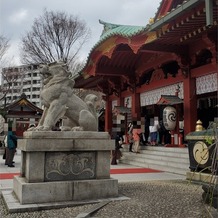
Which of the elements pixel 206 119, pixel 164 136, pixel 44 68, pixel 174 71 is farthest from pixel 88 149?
pixel 206 119

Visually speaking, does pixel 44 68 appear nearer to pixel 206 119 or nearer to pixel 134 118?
pixel 134 118

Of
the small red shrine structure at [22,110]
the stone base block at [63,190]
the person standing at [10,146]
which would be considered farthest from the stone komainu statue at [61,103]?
the small red shrine structure at [22,110]

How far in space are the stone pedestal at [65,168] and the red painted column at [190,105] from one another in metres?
6.48

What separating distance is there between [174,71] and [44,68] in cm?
816

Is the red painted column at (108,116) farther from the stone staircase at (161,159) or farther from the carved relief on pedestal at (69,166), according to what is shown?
the carved relief on pedestal at (69,166)

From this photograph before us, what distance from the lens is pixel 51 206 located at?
5086 millimetres

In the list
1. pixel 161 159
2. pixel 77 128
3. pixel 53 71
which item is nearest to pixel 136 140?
pixel 161 159

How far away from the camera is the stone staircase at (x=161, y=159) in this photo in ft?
32.8

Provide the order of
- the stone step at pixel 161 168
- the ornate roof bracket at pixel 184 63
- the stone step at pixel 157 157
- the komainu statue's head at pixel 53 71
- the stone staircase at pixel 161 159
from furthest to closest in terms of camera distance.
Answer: the ornate roof bracket at pixel 184 63, the stone step at pixel 157 157, the stone staircase at pixel 161 159, the stone step at pixel 161 168, the komainu statue's head at pixel 53 71

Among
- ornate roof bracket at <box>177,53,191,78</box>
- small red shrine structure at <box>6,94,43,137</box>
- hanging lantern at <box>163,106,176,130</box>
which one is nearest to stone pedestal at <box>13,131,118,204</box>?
hanging lantern at <box>163,106,176,130</box>

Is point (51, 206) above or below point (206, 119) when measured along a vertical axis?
below

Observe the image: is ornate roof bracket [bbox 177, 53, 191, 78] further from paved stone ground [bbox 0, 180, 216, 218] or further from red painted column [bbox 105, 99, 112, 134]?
red painted column [bbox 105, 99, 112, 134]

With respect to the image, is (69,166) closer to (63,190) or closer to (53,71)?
(63,190)

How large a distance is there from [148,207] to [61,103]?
8.15 ft
